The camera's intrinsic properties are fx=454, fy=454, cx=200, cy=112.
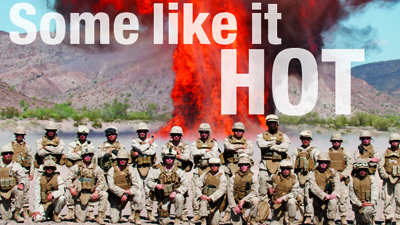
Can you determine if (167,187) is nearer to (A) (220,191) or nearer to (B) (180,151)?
(A) (220,191)

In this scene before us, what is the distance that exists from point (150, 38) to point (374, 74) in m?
96.0

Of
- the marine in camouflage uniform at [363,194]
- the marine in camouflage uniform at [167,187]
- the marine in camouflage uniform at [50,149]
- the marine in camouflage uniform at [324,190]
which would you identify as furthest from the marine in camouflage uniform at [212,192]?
the marine in camouflage uniform at [50,149]

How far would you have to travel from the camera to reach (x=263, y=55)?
129 ft

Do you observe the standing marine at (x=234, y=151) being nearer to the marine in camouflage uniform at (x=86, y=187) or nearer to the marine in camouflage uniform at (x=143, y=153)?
the marine in camouflage uniform at (x=143, y=153)

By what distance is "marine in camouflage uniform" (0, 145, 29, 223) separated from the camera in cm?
1283

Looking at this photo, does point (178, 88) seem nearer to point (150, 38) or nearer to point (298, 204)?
point (298, 204)

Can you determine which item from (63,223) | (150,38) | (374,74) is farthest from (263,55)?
(374,74)

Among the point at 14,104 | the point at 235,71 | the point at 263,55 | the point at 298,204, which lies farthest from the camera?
the point at 14,104

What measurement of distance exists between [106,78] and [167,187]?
90.0 metres

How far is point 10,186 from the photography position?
12875 millimetres

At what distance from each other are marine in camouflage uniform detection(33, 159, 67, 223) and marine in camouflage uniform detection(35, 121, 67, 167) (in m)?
1.07

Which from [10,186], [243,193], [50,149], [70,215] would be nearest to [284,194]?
[243,193]

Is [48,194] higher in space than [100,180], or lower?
lower

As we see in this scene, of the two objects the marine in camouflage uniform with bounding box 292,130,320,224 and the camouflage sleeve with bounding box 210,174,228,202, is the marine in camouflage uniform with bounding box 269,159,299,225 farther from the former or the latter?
the marine in camouflage uniform with bounding box 292,130,320,224
